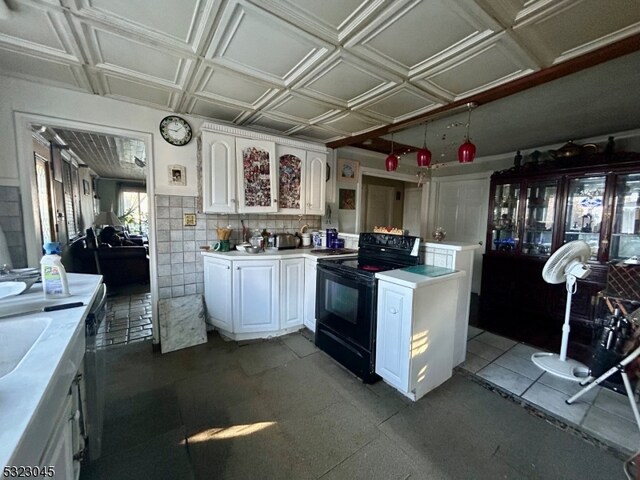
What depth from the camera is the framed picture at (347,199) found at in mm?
3929

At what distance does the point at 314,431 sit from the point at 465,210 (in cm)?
424

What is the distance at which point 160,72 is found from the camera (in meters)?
1.90

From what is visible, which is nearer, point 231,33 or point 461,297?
point 231,33

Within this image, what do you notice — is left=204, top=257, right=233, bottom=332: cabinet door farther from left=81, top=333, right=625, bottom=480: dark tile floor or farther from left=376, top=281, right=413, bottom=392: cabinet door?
left=376, top=281, right=413, bottom=392: cabinet door

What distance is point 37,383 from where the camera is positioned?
623 mm

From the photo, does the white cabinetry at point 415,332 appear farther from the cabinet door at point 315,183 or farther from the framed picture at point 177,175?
the framed picture at point 177,175

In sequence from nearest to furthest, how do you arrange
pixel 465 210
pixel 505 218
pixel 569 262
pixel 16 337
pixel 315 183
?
pixel 16 337 → pixel 569 262 → pixel 315 183 → pixel 505 218 → pixel 465 210

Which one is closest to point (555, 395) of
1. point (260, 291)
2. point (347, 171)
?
point (260, 291)

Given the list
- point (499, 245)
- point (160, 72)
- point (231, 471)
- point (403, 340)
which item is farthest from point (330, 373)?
point (499, 245)

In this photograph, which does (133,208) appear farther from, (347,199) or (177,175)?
(347,199)

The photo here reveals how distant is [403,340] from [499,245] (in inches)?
117

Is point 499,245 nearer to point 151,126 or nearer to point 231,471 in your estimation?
point 231,471

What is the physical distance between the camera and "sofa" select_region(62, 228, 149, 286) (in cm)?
439

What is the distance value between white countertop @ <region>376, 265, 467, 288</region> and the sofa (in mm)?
4469
